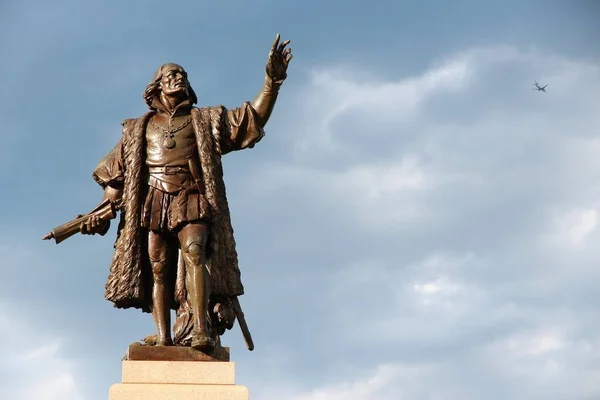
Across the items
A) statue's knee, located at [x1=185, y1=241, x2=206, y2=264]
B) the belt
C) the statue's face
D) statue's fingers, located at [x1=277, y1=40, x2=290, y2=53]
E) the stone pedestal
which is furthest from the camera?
the statue's face

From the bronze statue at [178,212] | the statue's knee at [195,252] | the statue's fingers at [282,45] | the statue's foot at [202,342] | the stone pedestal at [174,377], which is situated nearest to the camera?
the stone pedestal at [174,377]

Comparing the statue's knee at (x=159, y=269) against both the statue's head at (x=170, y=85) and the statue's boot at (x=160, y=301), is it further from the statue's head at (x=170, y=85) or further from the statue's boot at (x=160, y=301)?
the statue's head at (x=170, y=85)

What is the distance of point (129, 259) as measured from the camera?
45.1 ft

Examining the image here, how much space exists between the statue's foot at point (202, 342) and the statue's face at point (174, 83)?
301cm

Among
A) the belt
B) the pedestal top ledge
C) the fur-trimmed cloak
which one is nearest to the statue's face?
the fur-trimmed cloak

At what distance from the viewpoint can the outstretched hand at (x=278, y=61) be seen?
14.0m

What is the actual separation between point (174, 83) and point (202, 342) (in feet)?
10.7

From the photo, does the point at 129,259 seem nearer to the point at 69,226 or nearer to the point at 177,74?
the point at 69,226

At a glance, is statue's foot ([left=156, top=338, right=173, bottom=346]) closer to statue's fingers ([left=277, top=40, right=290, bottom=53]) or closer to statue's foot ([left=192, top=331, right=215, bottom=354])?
statue's foot ([left=192, top=331, right=215, bottom=354])

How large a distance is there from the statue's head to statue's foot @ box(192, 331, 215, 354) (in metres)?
3.00

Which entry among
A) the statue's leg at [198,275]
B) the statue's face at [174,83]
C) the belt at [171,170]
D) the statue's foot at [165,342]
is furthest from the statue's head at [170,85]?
the statue's foot at [165,342]

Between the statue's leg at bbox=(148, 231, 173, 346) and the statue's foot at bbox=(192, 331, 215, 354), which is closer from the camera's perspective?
the statue's foot at bbox=(192, 331, 215, 354)

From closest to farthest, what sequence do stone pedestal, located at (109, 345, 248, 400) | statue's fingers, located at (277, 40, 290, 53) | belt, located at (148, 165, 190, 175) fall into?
stone pedestal, located at (109, 345, 248, 400), belt, located at (148, 165, 190, 175), statue's fingers, located at (277, 40, 290, 53)

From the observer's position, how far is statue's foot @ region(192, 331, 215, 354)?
13.1 m
